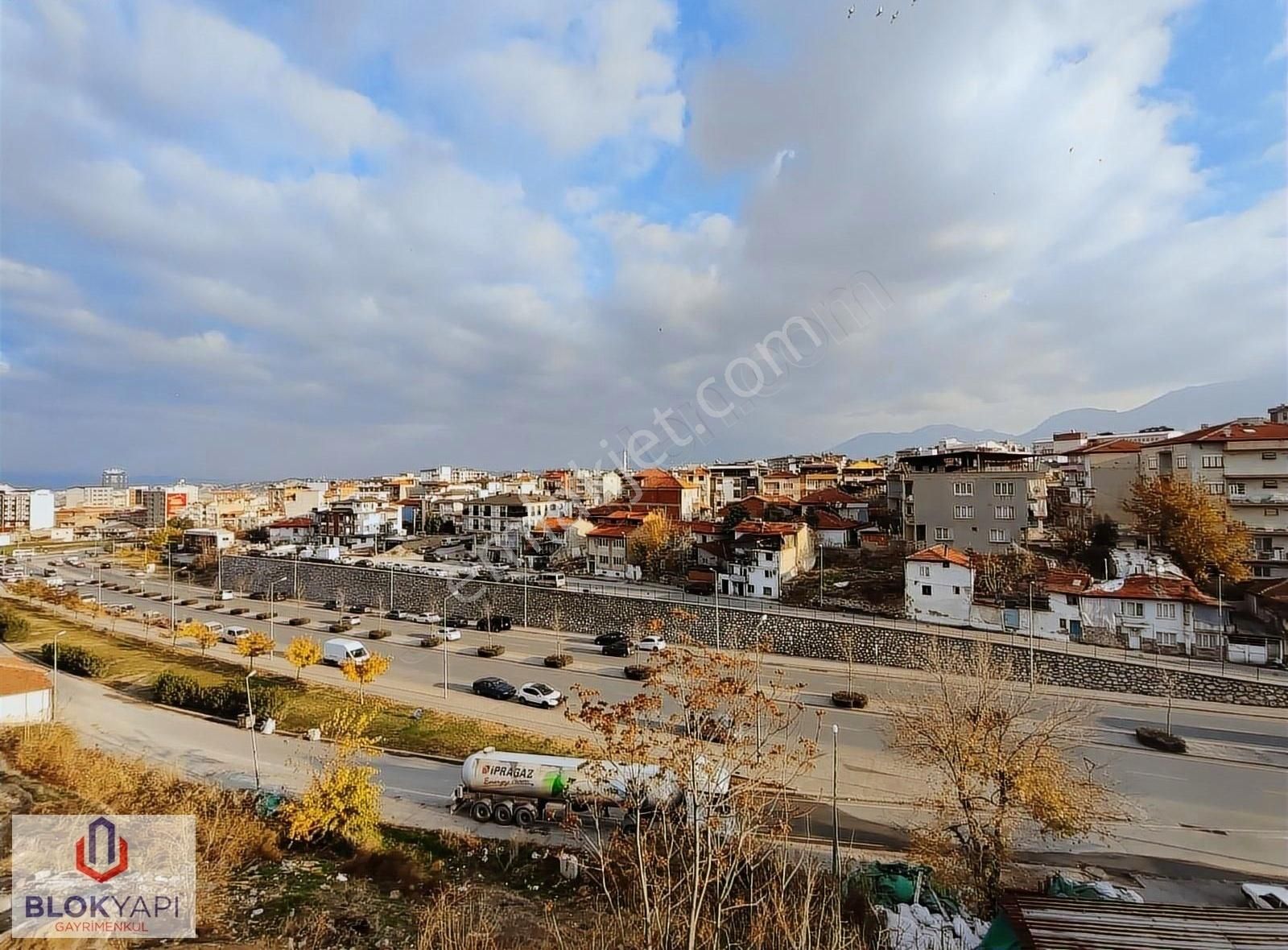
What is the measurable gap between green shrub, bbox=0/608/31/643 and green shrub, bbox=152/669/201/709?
14.9m

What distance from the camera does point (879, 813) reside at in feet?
35.6

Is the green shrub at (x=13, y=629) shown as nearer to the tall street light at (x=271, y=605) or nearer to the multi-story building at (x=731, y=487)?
the tall street light at (x=271, y=605)

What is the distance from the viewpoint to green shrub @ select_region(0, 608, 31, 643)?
25438 millimetres

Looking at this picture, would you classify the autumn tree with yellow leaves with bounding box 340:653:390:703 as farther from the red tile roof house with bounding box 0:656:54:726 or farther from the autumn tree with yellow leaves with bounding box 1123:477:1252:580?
the autumn tree with yellow leaves with bounding box 1123:477:1252:580

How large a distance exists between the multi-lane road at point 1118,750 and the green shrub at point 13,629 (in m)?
10.8

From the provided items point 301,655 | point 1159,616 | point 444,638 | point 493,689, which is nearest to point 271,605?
point 444,638

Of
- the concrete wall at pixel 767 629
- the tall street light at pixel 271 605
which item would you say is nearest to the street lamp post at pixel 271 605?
the tall street light at pixel 271 605

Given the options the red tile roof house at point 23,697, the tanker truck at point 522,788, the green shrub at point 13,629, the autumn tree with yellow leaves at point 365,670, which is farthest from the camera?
the green shrub at point 13,629

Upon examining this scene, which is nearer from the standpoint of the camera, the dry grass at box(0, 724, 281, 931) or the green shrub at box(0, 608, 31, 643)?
the dry grass at box(0, 724, 281, 931)

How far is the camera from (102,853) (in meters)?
7.07

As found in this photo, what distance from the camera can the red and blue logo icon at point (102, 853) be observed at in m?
6.80

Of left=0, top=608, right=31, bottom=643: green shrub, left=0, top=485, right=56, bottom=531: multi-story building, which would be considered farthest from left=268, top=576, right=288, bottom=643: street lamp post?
left=0, top=485, right=56, bottom=531: multi-story building

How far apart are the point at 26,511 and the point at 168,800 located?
114750 mm

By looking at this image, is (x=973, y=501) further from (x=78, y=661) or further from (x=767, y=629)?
(x=78, y=661)
